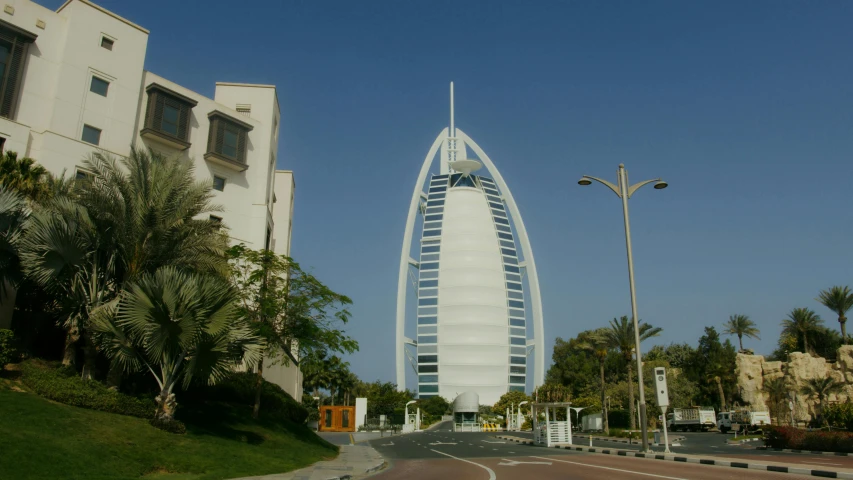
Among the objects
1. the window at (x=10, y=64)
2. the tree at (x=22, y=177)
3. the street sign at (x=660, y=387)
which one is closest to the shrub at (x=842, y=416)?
the street sign at (x=660, y=387)

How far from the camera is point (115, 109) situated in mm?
32000

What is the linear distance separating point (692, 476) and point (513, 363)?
123770 millimetres

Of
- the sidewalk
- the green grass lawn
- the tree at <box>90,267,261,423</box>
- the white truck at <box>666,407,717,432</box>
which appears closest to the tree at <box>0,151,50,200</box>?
the tree at <box>90,267,261,423</box>

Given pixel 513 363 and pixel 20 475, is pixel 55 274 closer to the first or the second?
pixel 20 475

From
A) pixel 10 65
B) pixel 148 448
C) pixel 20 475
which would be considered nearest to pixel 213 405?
pixel 148 448

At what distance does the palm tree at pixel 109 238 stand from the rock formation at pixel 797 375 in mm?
58258

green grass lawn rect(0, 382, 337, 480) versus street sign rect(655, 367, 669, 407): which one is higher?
street sign rect(655, 367, 669, 407)

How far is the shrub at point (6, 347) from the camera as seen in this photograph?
60.7ft

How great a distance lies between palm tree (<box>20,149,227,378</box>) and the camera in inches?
754

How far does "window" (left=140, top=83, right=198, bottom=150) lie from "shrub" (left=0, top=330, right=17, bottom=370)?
16898mm

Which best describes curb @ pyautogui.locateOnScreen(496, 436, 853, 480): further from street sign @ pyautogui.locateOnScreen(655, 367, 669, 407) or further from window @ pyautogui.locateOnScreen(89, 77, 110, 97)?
window @ pyautogui.locateOnScreen(89, 77, 110, 97)

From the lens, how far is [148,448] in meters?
16.5

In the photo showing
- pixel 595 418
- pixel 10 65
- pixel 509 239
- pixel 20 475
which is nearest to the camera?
pixel 20 475

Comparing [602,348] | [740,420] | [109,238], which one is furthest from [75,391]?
[740,420]
